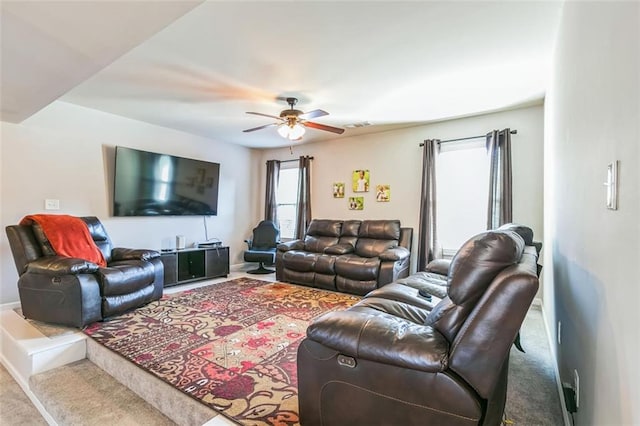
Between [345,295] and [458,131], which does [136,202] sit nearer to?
[345,295]

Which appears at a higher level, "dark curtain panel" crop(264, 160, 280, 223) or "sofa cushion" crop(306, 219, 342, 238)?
"dark curtain panel" crop(264, 160, 280, 223)

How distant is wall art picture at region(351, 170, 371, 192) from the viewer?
5.39m

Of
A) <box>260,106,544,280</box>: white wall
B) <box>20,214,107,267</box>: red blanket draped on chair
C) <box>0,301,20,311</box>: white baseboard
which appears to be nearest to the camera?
<box>20,214,107,267</box>: red blanket draped on chair

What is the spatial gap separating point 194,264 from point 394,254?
10.2ft

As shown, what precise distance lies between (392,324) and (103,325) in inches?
109

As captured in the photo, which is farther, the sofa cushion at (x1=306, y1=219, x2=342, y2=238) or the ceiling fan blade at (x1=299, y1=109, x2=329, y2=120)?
the sofa cushion at (x1=306, y1=219, x2=342, y2=238)

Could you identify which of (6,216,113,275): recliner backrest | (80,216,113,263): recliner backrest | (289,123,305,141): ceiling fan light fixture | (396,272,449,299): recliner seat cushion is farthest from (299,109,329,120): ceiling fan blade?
(6,216,113,275): recliner backrest

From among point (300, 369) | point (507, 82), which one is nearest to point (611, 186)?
point (300, 369)

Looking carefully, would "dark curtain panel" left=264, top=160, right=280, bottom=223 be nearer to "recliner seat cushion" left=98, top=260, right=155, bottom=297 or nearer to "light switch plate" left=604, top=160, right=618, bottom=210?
"recliner seat cushion" left=98, top=260, right=155, bottom=297

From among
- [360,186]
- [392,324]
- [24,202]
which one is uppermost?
[360,186]

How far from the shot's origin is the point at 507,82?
320 centimetres

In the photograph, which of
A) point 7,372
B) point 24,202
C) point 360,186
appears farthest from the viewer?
point 360,186

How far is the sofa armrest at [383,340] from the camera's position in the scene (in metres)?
1.24

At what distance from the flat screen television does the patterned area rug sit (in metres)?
1.55
